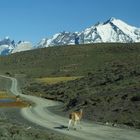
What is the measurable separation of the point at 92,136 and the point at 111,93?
27226 millimetres

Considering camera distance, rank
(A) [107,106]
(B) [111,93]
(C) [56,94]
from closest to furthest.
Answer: (A) [107,106]
(B) [111,93]
(C) [56,94]

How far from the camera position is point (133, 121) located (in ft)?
152

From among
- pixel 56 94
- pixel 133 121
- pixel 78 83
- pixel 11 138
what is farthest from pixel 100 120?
pixel 78 83

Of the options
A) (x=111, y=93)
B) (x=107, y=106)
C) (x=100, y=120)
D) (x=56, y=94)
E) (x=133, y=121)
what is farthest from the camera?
(x=56, y=94)

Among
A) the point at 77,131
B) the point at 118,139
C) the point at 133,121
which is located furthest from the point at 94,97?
the point at 118,139

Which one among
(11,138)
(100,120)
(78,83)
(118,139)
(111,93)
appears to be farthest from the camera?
(78,83)

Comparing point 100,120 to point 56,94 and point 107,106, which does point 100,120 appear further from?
point 56,94

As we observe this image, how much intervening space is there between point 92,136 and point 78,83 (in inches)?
2837

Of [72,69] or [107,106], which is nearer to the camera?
[107,106]

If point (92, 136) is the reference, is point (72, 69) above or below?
above

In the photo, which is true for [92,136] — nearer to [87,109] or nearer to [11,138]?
[11,138]

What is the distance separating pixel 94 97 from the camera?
213 ft

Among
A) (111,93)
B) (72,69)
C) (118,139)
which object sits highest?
(72,69)

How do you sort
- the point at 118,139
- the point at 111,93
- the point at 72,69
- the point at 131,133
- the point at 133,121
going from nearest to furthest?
the point at 118,139 → the point at 131,133 → the point at 133,121 → the point at 111,93 → the point at 72,69
